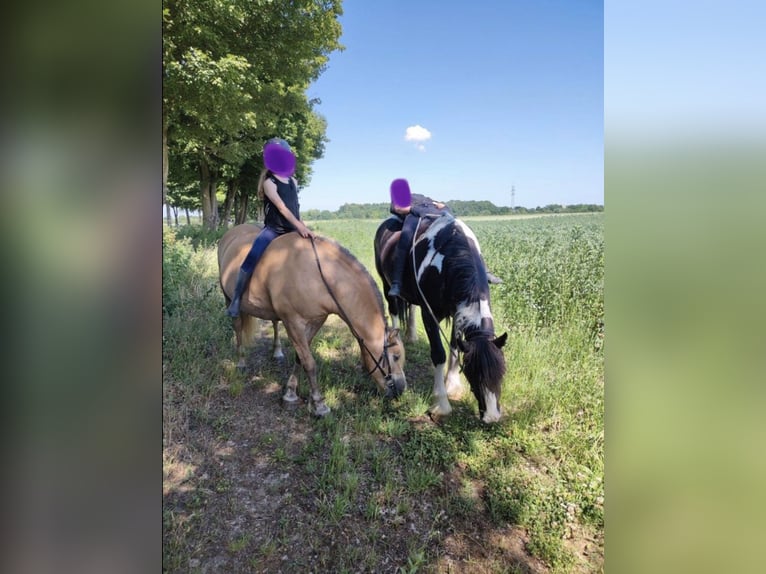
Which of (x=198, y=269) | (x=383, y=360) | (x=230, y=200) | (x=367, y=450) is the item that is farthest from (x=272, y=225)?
(x=367, y=450)

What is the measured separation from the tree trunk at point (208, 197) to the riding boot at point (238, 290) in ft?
1.50

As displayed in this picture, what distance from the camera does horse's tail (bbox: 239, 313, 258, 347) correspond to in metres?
2.39

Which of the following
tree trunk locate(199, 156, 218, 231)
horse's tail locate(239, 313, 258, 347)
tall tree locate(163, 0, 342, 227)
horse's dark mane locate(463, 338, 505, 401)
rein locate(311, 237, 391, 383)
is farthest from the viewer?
horse's tail locate(239, 313, 258, 347)

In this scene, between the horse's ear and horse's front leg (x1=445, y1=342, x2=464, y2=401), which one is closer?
the horse's ear

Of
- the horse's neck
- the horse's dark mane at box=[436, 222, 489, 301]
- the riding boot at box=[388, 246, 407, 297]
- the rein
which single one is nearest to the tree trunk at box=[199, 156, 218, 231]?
the rein

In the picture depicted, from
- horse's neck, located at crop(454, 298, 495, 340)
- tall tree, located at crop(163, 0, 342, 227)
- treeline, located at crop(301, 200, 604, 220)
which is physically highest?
tall tree, located at crop(163, 0, 342, 227)

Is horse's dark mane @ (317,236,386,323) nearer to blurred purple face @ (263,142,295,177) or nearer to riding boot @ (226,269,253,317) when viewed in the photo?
blurred purple face @ (263,142,295,177)

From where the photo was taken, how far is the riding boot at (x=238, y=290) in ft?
7.70

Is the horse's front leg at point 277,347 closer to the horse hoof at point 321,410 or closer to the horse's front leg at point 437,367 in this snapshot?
the horse hoof at point 321,410

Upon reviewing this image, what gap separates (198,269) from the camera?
2338 millimetres

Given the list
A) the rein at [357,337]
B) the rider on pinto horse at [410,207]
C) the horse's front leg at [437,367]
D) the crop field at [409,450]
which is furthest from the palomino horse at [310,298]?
the rider on pinto horse at [410,207]

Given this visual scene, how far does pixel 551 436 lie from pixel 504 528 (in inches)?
22.3
